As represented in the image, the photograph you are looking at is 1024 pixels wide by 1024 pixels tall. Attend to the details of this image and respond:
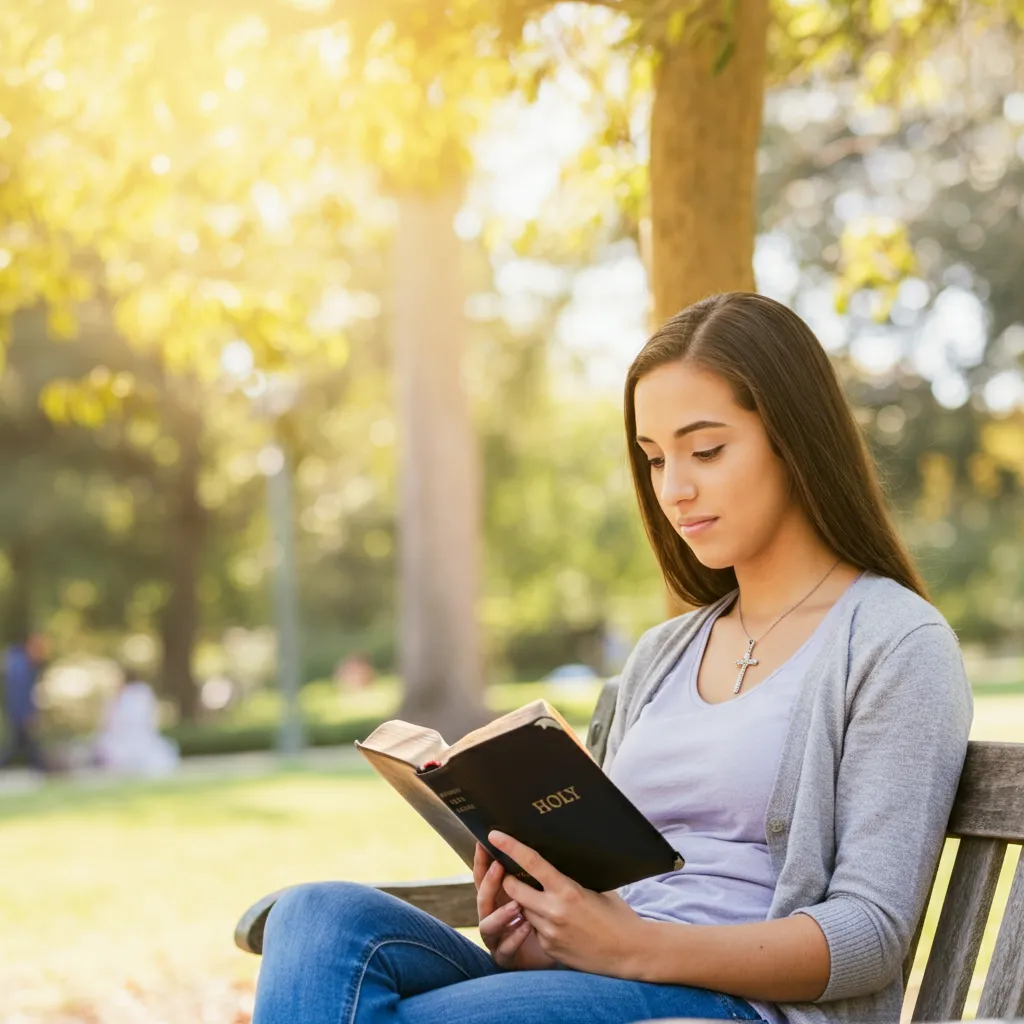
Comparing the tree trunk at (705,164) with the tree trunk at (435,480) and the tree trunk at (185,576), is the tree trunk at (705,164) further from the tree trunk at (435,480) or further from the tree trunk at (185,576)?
the tree trunk at (185,576)

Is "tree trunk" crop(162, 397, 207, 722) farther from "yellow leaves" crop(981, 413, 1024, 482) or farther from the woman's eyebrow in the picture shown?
the woman's eyebrow

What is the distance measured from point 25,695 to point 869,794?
20.0 metres

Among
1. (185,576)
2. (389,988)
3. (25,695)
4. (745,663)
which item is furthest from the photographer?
(185,576)

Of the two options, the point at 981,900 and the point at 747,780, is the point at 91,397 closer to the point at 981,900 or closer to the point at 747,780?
the point at 747,780

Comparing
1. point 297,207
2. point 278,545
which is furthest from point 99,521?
point 297,207

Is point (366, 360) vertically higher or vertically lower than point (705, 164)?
lower

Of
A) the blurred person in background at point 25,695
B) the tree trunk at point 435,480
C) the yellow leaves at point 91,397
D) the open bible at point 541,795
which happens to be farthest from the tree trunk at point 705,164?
the blurred person in background at point 25,695

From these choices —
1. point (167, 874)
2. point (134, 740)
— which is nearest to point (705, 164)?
point (167, 874)

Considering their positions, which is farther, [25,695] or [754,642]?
[25,695]

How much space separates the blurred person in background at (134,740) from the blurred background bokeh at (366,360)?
0.25 ft

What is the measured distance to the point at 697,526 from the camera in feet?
8.51

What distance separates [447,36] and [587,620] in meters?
40.0

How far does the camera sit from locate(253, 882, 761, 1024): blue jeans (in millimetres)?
2184

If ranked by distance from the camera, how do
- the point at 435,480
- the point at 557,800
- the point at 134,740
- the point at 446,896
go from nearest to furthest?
1. the point at 557,800
2. the point at 446,896
3. the point at 435,480
4. the point at 134,740
